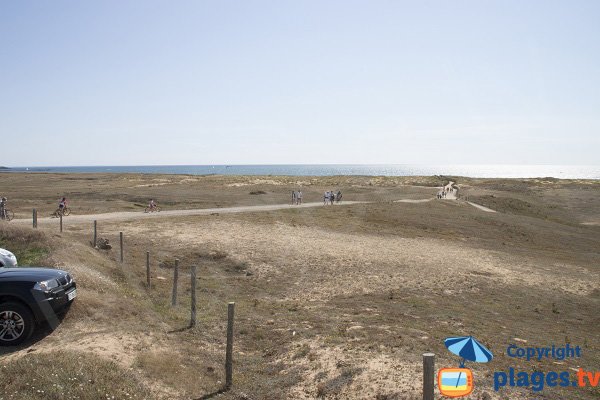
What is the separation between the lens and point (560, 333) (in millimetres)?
14047

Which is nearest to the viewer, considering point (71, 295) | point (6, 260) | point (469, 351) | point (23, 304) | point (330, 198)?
point (469, 351)

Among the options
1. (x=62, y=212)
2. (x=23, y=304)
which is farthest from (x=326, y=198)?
(x=23, y=304)

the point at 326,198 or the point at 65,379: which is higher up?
the point at 326,198

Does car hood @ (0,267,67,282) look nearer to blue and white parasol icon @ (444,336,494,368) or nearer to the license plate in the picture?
the license plate

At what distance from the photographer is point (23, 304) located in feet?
32.7

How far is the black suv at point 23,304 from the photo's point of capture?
32.2 feet

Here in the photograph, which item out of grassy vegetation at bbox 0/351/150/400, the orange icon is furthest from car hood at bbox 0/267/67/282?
the orange icon

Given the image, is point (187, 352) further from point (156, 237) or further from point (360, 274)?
point (156, 237)

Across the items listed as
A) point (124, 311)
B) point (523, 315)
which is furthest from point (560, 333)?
point (124, 311)

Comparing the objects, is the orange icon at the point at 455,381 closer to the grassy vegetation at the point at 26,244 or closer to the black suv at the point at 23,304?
the black suv at the point at 23,304

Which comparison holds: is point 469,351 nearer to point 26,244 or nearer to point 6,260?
point 6,260

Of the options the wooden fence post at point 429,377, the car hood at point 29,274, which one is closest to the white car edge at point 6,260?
the car hood at point 29,274

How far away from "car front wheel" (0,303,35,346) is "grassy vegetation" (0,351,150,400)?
1044 millimetres

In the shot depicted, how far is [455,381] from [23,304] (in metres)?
10.1
